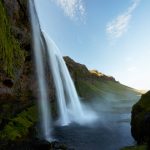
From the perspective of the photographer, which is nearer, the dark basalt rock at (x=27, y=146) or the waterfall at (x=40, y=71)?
the dark basalt rock at (x=27, y=146)

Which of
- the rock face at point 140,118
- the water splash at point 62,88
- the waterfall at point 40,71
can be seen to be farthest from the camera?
the water splash at point 62,88

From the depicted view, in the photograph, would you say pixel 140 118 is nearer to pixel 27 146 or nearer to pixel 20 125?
pixel 27 146

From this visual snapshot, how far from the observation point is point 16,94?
31703 millimetres

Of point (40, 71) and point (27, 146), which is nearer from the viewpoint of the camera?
point (27, 146)

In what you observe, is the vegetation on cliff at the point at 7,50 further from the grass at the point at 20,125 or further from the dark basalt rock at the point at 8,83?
the grass at the point at 20,125

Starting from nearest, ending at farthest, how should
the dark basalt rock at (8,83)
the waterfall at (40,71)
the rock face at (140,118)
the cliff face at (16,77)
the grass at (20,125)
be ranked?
the rock face at (140,118)
the grass at (20,125)
the cliff face at (16,77)
the dark basalt rock at (8,83)
the waterfall at (40,71)

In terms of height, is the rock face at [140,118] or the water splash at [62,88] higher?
the water splash at [62,88]

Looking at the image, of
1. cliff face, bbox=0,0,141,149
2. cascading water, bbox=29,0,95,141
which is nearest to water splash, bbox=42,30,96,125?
cascading water, bbox=29,0,95,141

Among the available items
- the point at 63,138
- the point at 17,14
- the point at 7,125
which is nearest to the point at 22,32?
the point at 17,14

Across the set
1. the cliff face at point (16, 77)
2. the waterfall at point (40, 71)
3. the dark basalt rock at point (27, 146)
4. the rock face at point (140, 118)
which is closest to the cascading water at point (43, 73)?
the waterfall at point (40, 71)

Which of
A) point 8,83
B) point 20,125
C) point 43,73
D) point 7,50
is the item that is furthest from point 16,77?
point 43,73

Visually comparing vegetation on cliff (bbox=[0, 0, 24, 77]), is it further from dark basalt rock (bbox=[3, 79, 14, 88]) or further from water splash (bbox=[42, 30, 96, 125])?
water splash (bbox=[42, 30, 96, 125])

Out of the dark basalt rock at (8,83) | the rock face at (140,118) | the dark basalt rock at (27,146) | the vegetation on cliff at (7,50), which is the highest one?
the vegetation on cliff at (7,50)

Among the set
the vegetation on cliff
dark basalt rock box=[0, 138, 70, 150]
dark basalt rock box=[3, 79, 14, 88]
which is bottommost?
dark basalt rock box=[0, 138, 70, 150]
